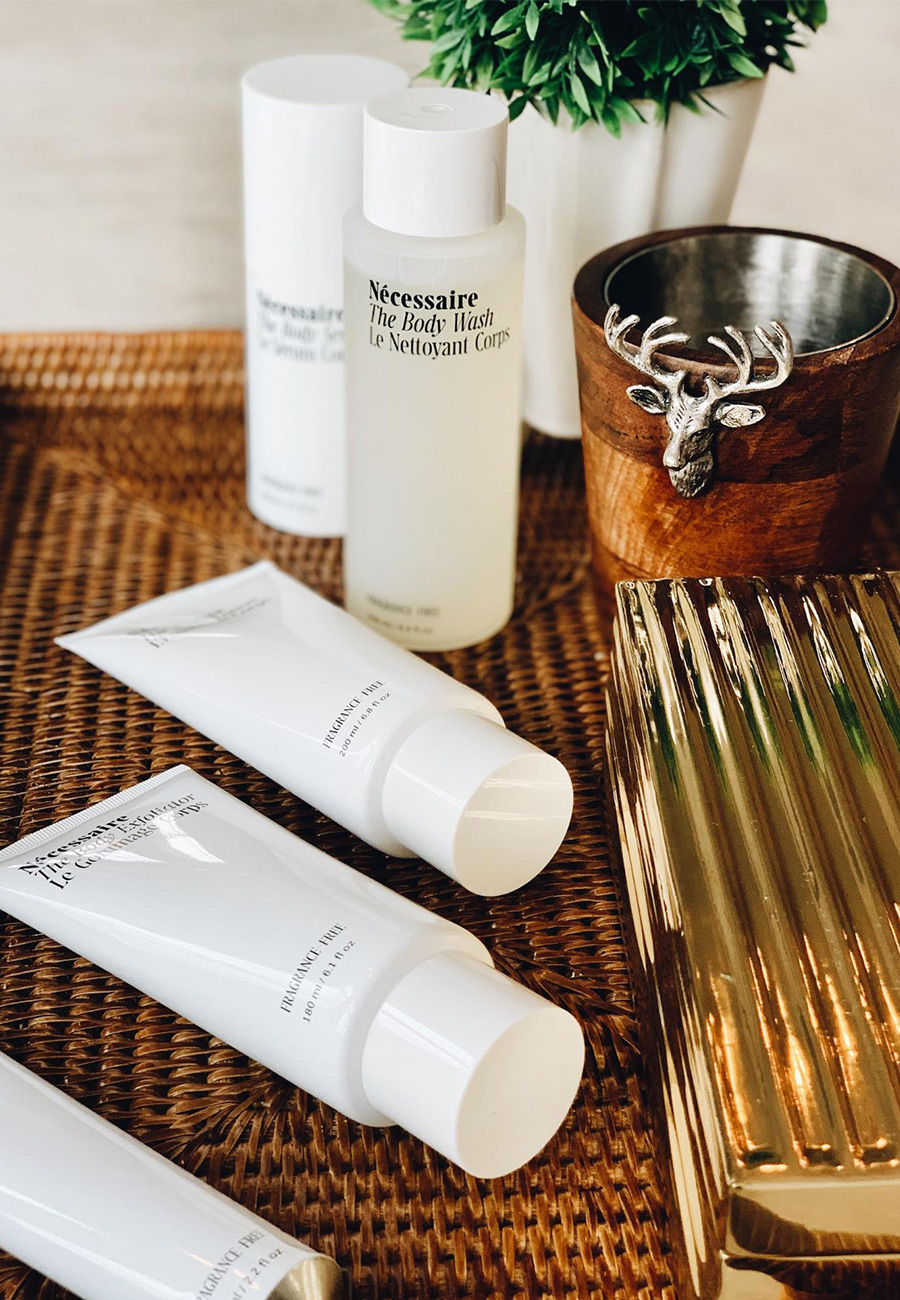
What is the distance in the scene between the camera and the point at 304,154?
0.47 meters

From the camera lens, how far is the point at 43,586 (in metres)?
0.52

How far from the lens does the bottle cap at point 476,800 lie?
36 centimetres

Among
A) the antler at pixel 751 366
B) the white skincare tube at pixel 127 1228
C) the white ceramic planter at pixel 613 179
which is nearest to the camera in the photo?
the white skincare tube at pixel 127 1228

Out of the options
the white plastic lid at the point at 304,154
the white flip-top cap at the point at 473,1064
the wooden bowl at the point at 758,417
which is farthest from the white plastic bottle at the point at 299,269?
the white flip-top cap at the point at 473,1064

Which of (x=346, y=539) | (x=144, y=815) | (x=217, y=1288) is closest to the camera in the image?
(x=217, y=1288)

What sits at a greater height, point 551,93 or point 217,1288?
point 551,93

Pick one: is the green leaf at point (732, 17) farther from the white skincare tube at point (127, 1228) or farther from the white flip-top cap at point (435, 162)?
the white skincare tube at point (127, 1228)

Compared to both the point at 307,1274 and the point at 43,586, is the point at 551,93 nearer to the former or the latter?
the point at 43,586

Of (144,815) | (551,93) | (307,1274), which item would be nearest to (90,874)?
(144,815)

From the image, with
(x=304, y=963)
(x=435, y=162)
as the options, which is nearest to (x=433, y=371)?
(x=435, y=162)

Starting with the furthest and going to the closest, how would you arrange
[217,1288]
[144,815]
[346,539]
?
1. [346,539]
2. [144,815]
3. [217,1288]

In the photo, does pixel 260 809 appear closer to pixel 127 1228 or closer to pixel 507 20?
pixel 127 1228

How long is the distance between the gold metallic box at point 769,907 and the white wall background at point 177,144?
289 mm

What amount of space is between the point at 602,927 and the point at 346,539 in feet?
0.60
